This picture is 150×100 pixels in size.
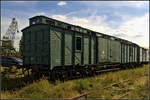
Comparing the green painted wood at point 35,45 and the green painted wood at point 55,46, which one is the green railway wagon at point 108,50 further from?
the green painted wood at point 35,45

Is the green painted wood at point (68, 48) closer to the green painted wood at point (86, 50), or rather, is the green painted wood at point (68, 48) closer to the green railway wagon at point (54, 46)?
the green railway wagon at point (54, 46)

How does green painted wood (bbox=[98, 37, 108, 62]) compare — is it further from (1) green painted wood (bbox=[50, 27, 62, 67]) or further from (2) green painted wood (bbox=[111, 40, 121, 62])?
(1) green painted wood (bbox=[50, 27, 62, 67])

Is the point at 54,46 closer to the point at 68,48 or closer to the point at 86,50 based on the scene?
the point at 68,48

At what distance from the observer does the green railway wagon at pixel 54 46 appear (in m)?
11.6

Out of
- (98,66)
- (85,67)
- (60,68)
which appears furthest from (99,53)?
(60,68)

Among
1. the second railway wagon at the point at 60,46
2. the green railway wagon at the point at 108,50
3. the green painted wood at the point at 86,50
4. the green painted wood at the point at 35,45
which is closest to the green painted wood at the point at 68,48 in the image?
the second railway wagon at the point at 60,46

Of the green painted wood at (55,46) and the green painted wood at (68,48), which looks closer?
the green painted wood at (55,46)

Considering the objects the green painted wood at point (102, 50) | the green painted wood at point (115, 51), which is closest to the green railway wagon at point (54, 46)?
the green painted wood at point (102, 50)

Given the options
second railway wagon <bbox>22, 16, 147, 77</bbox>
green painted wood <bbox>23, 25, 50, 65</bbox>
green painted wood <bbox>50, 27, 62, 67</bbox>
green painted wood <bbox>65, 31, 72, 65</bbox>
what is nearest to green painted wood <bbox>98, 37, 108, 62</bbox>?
second railway wagon <bbox>22, 16, 147, 77</bbox>

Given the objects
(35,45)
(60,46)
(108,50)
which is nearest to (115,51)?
(108,50)

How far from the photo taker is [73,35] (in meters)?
13.2

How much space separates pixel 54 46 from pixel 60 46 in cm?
56

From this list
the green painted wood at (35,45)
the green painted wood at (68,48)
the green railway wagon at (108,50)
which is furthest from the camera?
the green railway wagon at (108,50)

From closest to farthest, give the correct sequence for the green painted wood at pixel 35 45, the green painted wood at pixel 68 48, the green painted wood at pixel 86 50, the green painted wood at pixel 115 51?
the green painted wood at pixel 35 45 → the green painted wood at pixel 68 48 → the green painted wood at pixel 86 50 → the green painted wood at pixel 115 51
